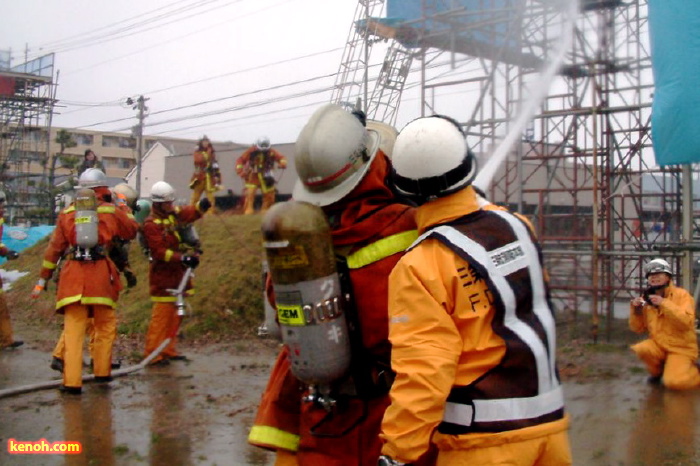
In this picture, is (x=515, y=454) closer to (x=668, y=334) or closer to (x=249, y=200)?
(x=668, y=334)

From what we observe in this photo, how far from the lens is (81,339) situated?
6992 mm

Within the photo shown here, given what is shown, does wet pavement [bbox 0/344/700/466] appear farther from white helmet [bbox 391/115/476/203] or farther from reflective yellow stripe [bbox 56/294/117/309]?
white helmet [bbox 391/115/476/203]

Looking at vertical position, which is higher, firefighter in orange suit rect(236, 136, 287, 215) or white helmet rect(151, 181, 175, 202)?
firefighter in orange suit rect(236, 136, 287, 215)

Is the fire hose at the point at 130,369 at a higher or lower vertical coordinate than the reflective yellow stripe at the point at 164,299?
lower

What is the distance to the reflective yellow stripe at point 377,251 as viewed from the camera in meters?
2.91

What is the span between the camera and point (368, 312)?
289cm

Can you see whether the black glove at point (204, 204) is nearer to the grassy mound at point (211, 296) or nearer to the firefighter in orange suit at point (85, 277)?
the firefighter in orange suit at point (85, 277)

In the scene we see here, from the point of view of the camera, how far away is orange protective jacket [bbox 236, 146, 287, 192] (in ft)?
48.3

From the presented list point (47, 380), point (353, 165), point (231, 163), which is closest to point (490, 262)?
point (353, 165)

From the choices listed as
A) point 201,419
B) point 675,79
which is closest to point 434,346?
point 201,419

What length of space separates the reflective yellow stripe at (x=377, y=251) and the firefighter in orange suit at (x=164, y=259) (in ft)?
→ 19.2

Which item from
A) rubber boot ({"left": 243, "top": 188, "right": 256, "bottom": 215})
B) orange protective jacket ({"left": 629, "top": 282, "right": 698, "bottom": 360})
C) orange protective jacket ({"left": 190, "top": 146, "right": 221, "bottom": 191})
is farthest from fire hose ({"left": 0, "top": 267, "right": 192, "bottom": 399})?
orange protective jacket ({"left": 190, "top": 146, "right": 221, "bottom": 191})

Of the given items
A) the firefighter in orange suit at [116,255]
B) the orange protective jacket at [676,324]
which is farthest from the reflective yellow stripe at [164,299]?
the orange protective jacket at [676,324]

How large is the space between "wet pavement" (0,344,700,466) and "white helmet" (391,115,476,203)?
3119 mm
